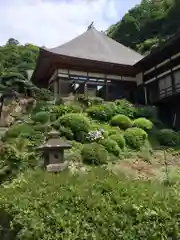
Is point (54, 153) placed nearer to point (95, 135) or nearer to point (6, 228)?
point (6, 228)

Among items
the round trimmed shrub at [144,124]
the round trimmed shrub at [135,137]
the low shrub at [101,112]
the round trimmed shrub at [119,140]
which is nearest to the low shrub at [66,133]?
the round trimmed shrub at [119,140]

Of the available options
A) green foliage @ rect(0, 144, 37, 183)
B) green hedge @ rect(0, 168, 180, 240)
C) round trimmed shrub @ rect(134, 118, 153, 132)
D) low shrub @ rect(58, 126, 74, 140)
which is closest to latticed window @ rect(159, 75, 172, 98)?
round trimmed shrub @ rect(134, 118, 153, 132)

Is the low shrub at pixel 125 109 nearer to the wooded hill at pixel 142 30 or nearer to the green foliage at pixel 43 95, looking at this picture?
the green foliage at pixel 43 95

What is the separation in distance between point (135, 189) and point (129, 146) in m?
8.89

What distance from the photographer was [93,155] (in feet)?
48.7

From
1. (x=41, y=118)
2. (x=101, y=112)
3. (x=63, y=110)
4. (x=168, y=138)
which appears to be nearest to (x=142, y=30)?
(x=101, y=112)

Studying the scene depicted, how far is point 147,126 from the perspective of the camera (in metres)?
20.0

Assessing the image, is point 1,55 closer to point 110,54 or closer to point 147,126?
point 110,54

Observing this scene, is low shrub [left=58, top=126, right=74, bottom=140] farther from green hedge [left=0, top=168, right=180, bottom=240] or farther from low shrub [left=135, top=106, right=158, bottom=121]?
green hedge [left=0, top=168, right=180, bottom=240]

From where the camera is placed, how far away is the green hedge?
7777mm

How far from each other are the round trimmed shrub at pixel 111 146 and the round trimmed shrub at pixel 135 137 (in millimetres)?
1515

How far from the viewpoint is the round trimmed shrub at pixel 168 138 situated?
62.4 feet

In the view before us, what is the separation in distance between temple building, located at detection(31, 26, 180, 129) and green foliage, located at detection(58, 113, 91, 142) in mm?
6850

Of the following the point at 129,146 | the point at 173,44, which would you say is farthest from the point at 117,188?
the point at 173,44
